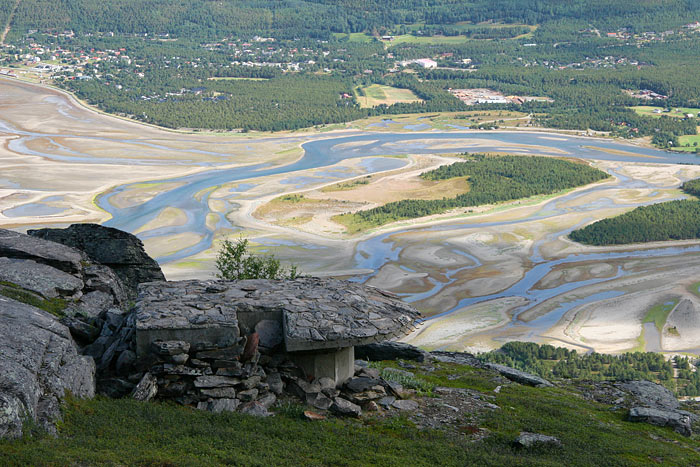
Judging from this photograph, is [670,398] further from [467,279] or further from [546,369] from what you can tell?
[467,279]

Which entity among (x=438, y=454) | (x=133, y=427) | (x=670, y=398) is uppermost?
(x=133, y=427)

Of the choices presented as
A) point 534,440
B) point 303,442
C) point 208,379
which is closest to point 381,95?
point 208,379

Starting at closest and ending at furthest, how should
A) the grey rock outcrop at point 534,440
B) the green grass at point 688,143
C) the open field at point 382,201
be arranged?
the grey rock outcrop at point 534,440 → the open field at point 382,201 → the green grass at point 688,143

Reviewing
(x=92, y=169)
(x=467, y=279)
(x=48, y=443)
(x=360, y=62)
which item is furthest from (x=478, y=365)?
(x=360, y=62)

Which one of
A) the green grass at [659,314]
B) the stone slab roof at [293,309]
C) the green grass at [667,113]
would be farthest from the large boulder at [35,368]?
the green grass at [667,113]

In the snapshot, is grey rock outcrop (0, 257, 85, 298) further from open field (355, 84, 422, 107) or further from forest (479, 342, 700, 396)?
open field (355, 84, 422, 107)

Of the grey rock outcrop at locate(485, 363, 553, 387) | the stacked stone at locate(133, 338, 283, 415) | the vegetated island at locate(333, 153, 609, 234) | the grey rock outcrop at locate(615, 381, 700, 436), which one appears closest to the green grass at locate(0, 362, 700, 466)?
the stacked stone at locate(133, 338, 283, 415)

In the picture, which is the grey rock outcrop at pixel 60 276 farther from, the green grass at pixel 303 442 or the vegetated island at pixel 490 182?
the vegetated island at pixel 490 182
